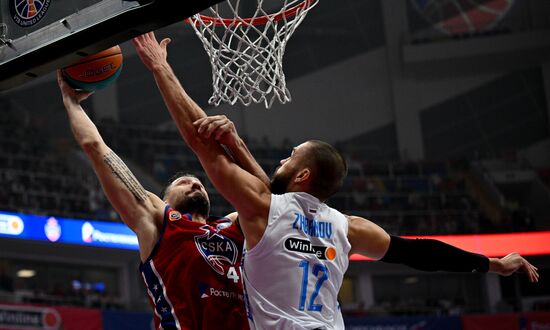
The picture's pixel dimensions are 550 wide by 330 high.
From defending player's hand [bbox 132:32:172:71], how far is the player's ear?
0.69 m

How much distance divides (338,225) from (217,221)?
820mm

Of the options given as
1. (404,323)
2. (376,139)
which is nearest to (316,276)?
(404,323)

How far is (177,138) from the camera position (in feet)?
64.3

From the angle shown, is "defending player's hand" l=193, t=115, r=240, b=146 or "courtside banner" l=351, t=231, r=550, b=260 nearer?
"defending player's hand" l=193, t=115, r=240, b=146

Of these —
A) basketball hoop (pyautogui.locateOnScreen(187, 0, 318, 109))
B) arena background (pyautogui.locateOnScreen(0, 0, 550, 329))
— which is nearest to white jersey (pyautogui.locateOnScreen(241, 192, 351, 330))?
basketball hoop (pyautogui.locateOnScreen(187, 0, 318, 109))

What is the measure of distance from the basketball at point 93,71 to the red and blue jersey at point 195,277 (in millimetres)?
655

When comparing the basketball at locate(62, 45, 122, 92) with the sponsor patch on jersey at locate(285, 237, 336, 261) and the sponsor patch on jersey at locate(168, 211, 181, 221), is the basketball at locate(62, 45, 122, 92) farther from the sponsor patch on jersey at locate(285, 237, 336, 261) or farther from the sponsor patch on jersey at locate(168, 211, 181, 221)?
the sponsor patch on jersey at locate(285, 237, 336, 261)

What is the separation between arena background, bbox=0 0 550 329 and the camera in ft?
55.2

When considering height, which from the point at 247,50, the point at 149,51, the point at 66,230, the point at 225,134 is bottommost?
the point at 225,134

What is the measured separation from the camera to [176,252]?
352 cm

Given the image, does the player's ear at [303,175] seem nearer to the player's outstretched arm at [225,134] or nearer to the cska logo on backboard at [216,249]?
the player's outstretched arm at [225,134]

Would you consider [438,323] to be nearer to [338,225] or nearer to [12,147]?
[12,147]

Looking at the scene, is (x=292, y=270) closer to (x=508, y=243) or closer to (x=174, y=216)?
(x=174, y=216)

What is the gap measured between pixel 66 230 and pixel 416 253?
41.9ft
